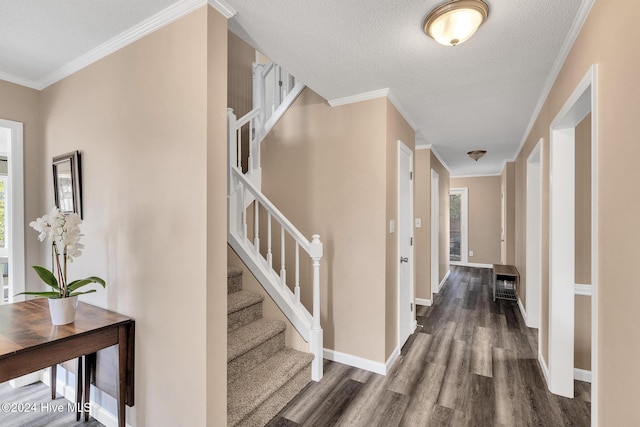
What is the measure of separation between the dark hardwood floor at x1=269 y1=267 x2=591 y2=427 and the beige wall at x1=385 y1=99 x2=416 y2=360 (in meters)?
0.33

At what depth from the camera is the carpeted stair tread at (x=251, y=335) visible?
2080 mm

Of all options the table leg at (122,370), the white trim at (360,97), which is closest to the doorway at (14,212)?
the table leg at (122,370)

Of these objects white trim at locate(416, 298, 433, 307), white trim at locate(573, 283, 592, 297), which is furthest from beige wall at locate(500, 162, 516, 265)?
white trim at locate(573, 283, 592, 297)

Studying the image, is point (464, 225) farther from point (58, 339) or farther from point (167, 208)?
point (58, 339)

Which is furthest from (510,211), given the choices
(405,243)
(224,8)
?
(224,8)

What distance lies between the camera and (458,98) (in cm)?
270

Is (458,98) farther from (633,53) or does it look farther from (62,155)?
(62,155)

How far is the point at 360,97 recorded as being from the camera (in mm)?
2652

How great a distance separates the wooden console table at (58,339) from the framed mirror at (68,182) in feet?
2.22

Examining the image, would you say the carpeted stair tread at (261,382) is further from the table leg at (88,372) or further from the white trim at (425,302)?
the white trim at (425,302)

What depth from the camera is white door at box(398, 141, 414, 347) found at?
2.98 meters

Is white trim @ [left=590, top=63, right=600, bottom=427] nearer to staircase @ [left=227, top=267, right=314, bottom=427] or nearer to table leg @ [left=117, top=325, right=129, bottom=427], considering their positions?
staircase @ [left=227, top=267, right=314, bottom=427]

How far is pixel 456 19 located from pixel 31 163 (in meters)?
3.12

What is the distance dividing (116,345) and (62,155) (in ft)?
4.67
